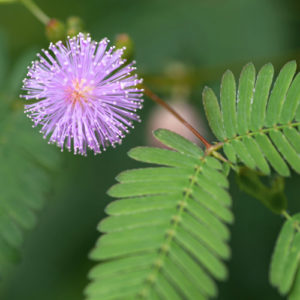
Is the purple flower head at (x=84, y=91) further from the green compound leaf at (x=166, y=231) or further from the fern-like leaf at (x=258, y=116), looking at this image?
the fern-like leaf at (x=258, y=116)

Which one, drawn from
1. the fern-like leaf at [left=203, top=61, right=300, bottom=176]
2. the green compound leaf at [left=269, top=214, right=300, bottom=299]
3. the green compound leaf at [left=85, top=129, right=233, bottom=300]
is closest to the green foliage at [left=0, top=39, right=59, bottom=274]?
the green compound leaf at [left=85, top=129, right=233, bottom=300]

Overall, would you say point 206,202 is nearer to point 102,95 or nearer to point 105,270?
point 105,270

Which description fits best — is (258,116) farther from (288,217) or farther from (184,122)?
(288,217)

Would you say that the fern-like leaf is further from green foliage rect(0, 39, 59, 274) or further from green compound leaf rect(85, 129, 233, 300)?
green foliage rect(0, 39, 59, 274)

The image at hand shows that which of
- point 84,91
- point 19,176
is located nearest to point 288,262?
point 84,91

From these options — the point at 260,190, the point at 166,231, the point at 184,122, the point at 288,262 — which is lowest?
the point at 288,262

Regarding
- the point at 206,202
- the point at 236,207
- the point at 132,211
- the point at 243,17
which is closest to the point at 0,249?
the point at 132,211

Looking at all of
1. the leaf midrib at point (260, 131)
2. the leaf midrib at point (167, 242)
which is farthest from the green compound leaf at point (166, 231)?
the leaf midrib at point (260, 131)
